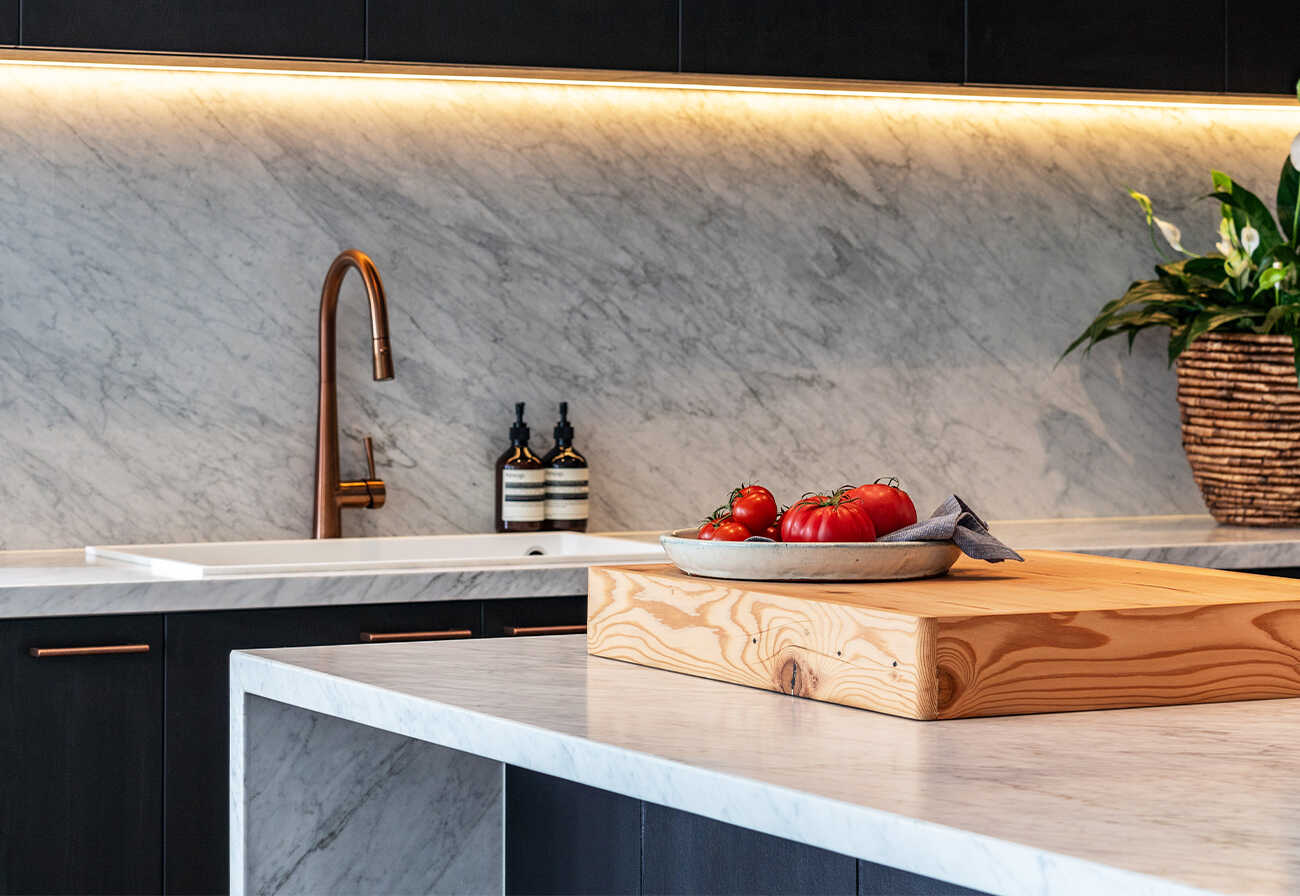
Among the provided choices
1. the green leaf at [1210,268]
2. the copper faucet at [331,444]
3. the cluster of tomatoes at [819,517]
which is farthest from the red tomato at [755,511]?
the green leaf at [1210,268]

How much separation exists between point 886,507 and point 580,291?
1.82 m

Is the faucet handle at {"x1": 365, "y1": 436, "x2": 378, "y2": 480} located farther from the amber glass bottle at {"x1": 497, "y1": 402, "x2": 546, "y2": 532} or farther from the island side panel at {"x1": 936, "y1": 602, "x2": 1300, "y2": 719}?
the island side panel at {"x1": 936, "y1": 602, "x2": 1300, "y2": 719}

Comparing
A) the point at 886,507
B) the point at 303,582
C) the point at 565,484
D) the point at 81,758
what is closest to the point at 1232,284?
the point at 565,484

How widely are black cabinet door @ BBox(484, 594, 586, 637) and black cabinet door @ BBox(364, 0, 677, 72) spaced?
956 millimetres

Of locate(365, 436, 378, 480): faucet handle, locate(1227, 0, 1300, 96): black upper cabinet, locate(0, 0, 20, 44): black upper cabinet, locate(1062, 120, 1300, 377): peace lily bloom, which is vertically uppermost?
locate(1227, 0, 1300, 96): black upper cabinet

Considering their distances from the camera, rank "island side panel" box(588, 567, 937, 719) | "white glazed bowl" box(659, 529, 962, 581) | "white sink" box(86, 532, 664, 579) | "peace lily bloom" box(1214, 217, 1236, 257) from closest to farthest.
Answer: "island side panel" box(588, 567, 937, 719), "white glazed bowl" box(659, 529, 962, 581), "white sink" box(86, 532, 664, 579), "peace lily bloom" box(1214, 217, 1236, 257)

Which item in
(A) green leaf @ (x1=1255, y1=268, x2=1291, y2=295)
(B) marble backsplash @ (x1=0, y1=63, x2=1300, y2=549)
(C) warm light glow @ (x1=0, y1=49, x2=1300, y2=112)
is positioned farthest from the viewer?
(A) green leaf @ (x1=1255, y1=268, x2=1291, y2=295)

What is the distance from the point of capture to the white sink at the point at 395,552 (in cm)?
270

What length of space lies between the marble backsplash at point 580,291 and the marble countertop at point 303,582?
343 millimetres

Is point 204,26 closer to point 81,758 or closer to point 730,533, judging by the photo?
point 81,758

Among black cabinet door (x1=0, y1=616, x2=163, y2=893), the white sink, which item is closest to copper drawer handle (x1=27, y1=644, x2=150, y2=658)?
black cabinet door (x1=0, y1=616, x2=163, y2=893)

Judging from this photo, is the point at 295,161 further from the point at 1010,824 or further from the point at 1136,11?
the point at 1010,824

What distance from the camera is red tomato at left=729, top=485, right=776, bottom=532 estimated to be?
1621 mm

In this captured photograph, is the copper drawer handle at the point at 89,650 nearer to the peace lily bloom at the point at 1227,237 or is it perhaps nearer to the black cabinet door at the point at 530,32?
the black cabinet door at the point at 530,32
